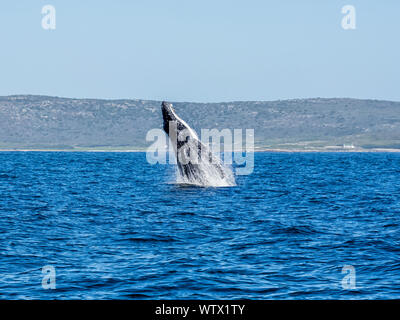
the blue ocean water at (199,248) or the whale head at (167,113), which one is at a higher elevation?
the whale head at (167,113)

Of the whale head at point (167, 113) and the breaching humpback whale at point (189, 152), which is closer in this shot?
the whale head at point (167, 113)

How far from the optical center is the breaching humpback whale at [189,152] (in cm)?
2856

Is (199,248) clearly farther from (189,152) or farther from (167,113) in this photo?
(189,152)

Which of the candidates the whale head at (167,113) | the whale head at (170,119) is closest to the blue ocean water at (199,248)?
the whale head at (170,119)

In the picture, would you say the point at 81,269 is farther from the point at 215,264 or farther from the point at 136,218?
the point at 136,218

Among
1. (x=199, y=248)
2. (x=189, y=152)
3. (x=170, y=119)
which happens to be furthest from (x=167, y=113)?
(x=199, y=248)

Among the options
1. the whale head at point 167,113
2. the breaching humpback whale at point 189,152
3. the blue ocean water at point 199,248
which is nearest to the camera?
the blue ocean water at point 199,248

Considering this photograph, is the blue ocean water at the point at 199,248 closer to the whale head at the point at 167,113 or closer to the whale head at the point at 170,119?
the whale head at the point at 170,119

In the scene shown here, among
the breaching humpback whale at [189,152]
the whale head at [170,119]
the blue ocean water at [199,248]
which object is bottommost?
the blue ocean water at [199,248]

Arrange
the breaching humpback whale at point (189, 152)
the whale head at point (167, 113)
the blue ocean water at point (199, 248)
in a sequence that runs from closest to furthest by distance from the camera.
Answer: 1. the blue ocean water at point (199, 248)
2. the whale head at point (167, 113)
3. the breaching humpback whale at point (189, 152)

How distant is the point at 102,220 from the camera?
2391cm

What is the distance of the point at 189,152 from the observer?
29.7m

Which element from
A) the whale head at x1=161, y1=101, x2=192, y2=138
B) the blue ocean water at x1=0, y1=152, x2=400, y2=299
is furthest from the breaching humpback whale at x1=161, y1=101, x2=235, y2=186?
the blue ocean water at x1=0, y1=152, x2=400, y2=299
